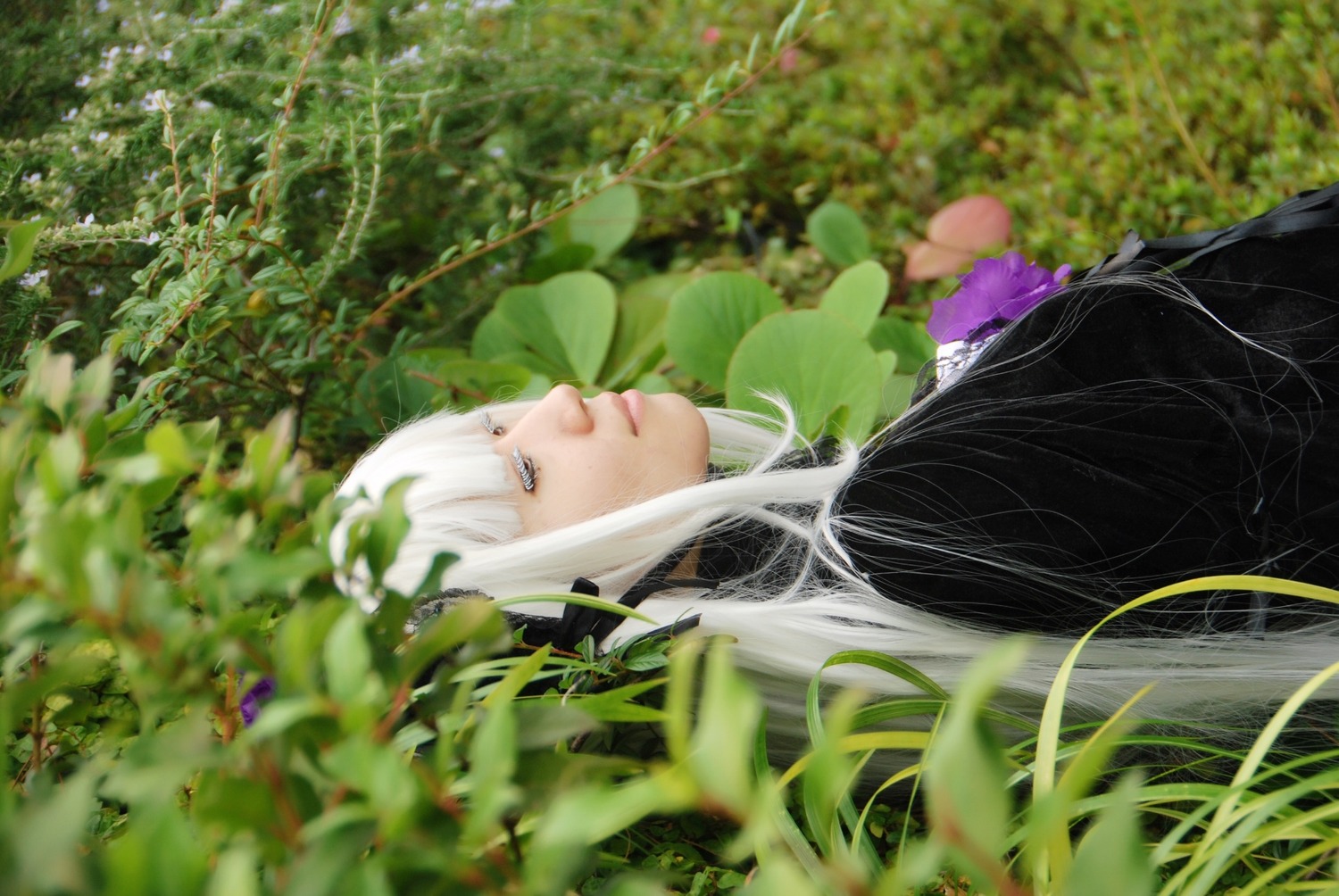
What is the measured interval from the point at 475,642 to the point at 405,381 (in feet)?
3.72

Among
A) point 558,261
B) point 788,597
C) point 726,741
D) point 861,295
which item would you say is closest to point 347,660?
point 726,741

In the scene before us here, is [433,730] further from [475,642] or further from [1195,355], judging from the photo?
[1195,355]

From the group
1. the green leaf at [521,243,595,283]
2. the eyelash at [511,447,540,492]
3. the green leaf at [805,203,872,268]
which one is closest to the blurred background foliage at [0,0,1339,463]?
the green leaf at [521,243,595,283]

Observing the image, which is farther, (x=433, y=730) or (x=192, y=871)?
(x=433, y=730)

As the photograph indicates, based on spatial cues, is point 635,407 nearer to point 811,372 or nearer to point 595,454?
point 595,454

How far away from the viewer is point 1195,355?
3.58ft

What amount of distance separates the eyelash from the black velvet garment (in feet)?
1.11

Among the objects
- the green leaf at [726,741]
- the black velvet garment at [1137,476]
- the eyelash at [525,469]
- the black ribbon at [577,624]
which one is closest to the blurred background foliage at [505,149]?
the eyelash at [525,469]

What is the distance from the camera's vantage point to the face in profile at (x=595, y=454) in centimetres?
111

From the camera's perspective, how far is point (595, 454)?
1.12 meters

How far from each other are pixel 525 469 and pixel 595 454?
0.26 feet

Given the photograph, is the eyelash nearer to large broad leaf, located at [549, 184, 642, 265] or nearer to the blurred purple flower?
the blurred purple flower

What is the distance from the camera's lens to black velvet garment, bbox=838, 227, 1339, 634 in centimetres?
101

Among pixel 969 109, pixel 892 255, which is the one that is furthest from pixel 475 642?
pixel 969 109
